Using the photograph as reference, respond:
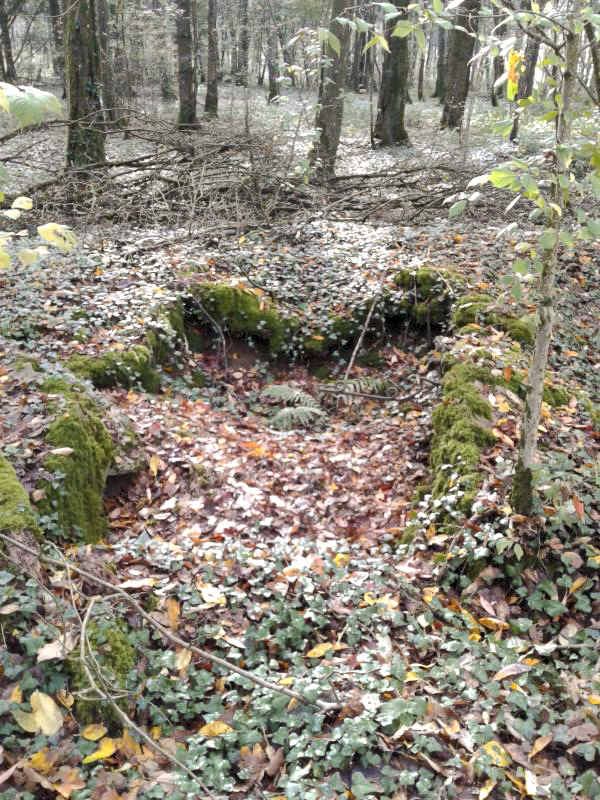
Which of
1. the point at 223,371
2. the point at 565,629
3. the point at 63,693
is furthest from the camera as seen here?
the point at 223,371

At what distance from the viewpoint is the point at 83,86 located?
9.73 metres

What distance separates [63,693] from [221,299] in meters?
5.17

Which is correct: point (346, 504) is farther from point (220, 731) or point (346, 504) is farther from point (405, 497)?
point (220, 731)

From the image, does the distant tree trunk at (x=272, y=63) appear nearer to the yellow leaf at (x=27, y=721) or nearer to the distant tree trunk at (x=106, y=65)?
the distant tree trunk at (x=106, y=65)

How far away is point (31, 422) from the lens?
172 inches

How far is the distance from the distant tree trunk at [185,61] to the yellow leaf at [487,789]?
15971 mm

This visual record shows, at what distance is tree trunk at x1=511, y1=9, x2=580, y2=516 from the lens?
3.05 meters

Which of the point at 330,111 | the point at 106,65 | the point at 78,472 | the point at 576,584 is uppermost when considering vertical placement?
the point at 106,65

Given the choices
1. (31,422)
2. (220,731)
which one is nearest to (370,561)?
(220,731)

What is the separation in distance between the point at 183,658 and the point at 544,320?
9.11ft

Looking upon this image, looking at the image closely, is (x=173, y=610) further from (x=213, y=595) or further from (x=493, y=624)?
(x=493, y=624)

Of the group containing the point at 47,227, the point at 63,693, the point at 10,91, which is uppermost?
the point at 10,91

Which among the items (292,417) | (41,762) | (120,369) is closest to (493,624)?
(41,762)

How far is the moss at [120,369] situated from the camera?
18.5 ft
